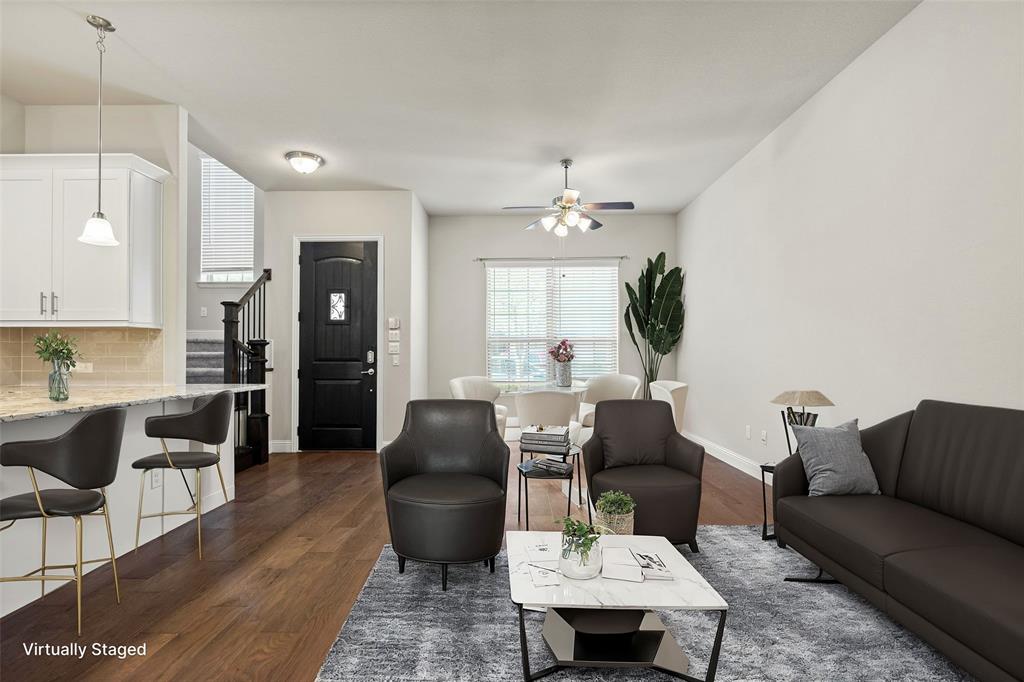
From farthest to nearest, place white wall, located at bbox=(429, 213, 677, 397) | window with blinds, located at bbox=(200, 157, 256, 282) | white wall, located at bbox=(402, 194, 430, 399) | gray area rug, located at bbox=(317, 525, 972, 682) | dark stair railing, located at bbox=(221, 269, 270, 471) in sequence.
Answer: window with blinds, located at bbox=(200, 157, 256, 282) < white wall, located at bbox=(429, 213, 677, 397) < white wall, located at bbox=(402, 194, 430, 399) < dark stair railing, located at bbox=(221, 269, 270, 471) < gray area rug, located at bbox=(317, 525, 972, 682)

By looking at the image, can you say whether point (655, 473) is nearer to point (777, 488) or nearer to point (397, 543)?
point (777, 488)

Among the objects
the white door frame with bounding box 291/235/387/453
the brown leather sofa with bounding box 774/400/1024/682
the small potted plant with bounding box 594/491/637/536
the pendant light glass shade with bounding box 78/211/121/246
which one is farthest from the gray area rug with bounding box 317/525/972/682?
the white door frame with bounding box 291/235/387/453

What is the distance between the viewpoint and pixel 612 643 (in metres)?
2.08

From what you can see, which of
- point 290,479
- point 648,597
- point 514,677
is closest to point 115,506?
point 290,479

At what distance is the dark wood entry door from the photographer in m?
6.46

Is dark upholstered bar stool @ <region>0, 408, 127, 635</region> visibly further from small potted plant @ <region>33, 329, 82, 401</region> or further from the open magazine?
the open magazine

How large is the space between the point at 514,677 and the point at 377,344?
4.85m

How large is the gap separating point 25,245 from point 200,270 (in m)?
4.29

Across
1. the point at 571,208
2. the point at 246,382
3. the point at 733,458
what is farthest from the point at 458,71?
the point at 733,458

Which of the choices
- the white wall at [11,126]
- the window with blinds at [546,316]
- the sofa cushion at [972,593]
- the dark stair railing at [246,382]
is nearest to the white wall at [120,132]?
the white wall at [11,126]

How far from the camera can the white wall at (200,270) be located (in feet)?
25.7

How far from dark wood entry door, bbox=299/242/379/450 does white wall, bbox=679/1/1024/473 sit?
159 inches

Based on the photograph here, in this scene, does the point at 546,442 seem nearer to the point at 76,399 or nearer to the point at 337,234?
the point at 76,399

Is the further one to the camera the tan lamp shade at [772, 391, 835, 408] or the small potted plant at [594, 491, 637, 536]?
the tan lamp shade at [772, 391, 835, 408]
